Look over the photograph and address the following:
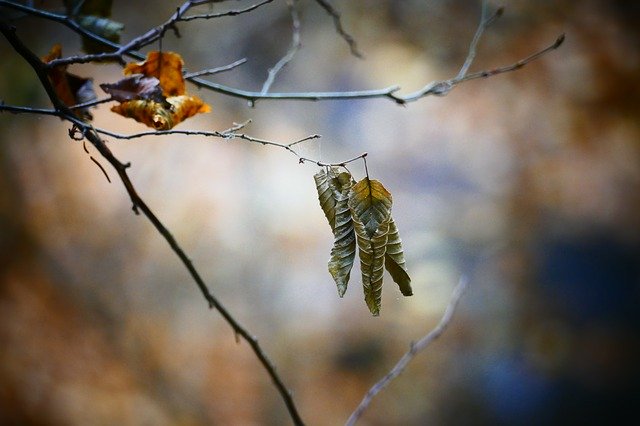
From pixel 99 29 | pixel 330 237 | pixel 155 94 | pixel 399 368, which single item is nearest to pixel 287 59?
pixel 99 29

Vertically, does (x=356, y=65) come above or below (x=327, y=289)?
above

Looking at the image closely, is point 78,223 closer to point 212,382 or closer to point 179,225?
point 179,225

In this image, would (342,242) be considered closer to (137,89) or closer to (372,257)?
(372,257)

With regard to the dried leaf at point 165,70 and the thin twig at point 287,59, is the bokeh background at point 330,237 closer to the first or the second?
the thin twig at point 287,59

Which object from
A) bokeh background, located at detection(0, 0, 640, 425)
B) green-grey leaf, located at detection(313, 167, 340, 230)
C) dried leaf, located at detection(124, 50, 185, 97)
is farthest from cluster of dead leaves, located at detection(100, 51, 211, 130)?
bokeh background, located at detection(0, 0, 640, 425)

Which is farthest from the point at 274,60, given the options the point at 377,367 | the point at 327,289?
the point at 377,367

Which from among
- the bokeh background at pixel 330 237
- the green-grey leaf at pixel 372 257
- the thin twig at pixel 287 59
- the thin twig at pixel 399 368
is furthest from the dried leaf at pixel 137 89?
the bokeh background at pixel 330 237
